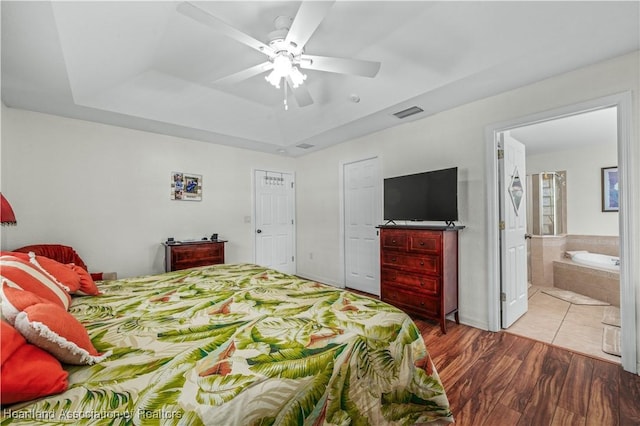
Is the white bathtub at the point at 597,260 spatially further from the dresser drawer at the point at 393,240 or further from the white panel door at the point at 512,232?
the dresser drawer at the point at 393,240

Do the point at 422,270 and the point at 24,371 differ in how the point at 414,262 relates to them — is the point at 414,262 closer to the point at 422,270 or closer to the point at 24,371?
the point at 422,270

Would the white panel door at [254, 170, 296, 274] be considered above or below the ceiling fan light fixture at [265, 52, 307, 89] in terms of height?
below

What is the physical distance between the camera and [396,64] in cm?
265

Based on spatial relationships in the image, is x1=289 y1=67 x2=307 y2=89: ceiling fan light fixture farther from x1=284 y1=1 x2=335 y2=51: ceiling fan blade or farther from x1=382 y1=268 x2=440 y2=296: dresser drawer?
x1=382 y1=268 x2=440 y2=296: dresser drawer

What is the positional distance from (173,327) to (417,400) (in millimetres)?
1388

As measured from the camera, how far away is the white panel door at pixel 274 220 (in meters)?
4.86

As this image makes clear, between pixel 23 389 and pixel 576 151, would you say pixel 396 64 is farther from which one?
pixel 576 151

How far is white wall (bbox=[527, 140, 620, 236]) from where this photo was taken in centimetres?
450

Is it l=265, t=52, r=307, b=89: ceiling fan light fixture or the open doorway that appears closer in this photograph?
l=265, t=52, r=307, b=89: ceiling fan light fixture

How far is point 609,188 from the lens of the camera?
4461 millimetres

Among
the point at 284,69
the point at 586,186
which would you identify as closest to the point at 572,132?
the point at 586,186

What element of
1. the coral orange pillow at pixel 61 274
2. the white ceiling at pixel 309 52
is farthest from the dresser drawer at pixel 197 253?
the coral orange pillow at pixel 61 274

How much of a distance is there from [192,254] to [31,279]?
8.06 ft

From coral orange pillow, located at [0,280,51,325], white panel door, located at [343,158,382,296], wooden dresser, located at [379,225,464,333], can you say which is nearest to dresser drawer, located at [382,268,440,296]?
wooden dresser, located at [379,225,464,333]
